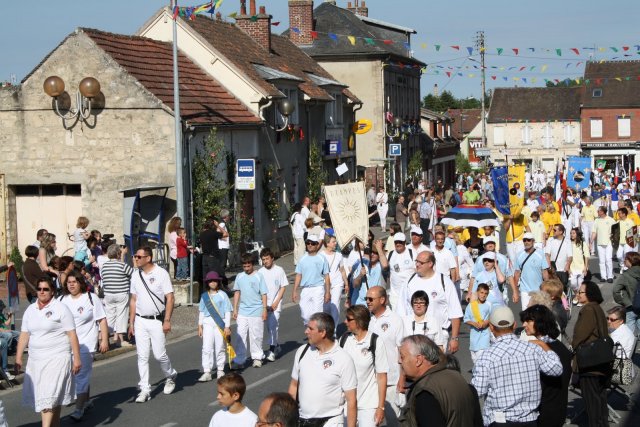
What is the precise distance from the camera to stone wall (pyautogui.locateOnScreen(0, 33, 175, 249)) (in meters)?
26.2

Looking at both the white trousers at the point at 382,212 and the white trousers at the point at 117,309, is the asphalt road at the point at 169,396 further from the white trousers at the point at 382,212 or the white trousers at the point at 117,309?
the white trousers at the point at 382,212

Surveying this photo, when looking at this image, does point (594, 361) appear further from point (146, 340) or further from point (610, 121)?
point (610, 121)

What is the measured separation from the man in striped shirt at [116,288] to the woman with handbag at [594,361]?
7.45m

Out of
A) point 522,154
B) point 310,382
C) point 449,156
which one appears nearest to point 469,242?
point 310,382

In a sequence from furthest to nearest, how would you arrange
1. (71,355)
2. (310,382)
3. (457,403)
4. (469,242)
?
1. (469,242)
2. (71,355)
3. (310,382)
4. (457,403)

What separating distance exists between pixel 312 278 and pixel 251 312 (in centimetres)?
98

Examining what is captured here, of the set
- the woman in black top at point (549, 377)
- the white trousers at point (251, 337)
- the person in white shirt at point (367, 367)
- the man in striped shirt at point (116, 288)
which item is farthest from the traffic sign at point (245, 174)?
the woman in black top at point (549, 377)

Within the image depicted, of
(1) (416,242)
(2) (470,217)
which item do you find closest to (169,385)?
(1) (416,242)

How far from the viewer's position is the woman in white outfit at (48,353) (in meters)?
10.7

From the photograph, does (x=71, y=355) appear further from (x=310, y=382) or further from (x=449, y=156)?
(x=449, y=156)

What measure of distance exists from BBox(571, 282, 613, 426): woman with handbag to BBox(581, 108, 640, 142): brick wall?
76474mm

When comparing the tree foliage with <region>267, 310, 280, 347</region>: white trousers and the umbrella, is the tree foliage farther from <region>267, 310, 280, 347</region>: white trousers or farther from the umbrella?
<region>267, 310, 280, 347</region>: white trousers

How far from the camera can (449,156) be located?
7844 cm

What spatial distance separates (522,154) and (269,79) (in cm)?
6132
